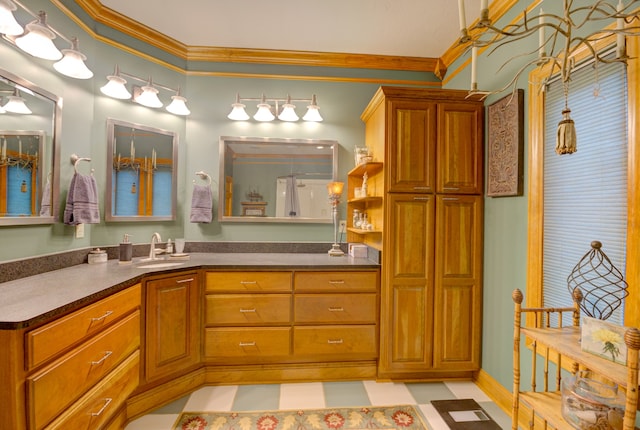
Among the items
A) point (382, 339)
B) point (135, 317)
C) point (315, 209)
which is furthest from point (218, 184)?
point (382, 339)

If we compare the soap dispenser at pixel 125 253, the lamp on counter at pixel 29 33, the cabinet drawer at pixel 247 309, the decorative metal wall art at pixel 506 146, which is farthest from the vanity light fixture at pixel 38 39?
the decorative metal wall art at pixel 506 146

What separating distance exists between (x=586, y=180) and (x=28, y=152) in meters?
3.08

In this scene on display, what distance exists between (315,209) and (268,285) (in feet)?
3.07

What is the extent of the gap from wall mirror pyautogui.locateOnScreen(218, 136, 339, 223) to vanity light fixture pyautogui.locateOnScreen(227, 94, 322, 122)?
198mm

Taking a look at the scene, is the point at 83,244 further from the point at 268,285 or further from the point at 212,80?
the point at 212,80

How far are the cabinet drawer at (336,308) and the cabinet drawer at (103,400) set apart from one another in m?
1.08

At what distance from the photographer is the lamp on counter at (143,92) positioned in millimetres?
2303

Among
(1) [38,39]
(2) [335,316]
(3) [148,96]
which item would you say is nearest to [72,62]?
(1) [38,39]

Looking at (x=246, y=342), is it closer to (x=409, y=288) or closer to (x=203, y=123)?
(x=409, y=288)

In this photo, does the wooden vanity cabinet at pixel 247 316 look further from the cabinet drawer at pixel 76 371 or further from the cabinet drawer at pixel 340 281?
the cabinet drawer at pixel 76 371

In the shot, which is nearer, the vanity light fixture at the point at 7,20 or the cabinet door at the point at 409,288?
the vanity light fixture at the point at 7,20

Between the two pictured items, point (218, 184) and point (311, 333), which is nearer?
point (311, 333)

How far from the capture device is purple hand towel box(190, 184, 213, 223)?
2.79 meters

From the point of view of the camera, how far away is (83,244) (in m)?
2.30
